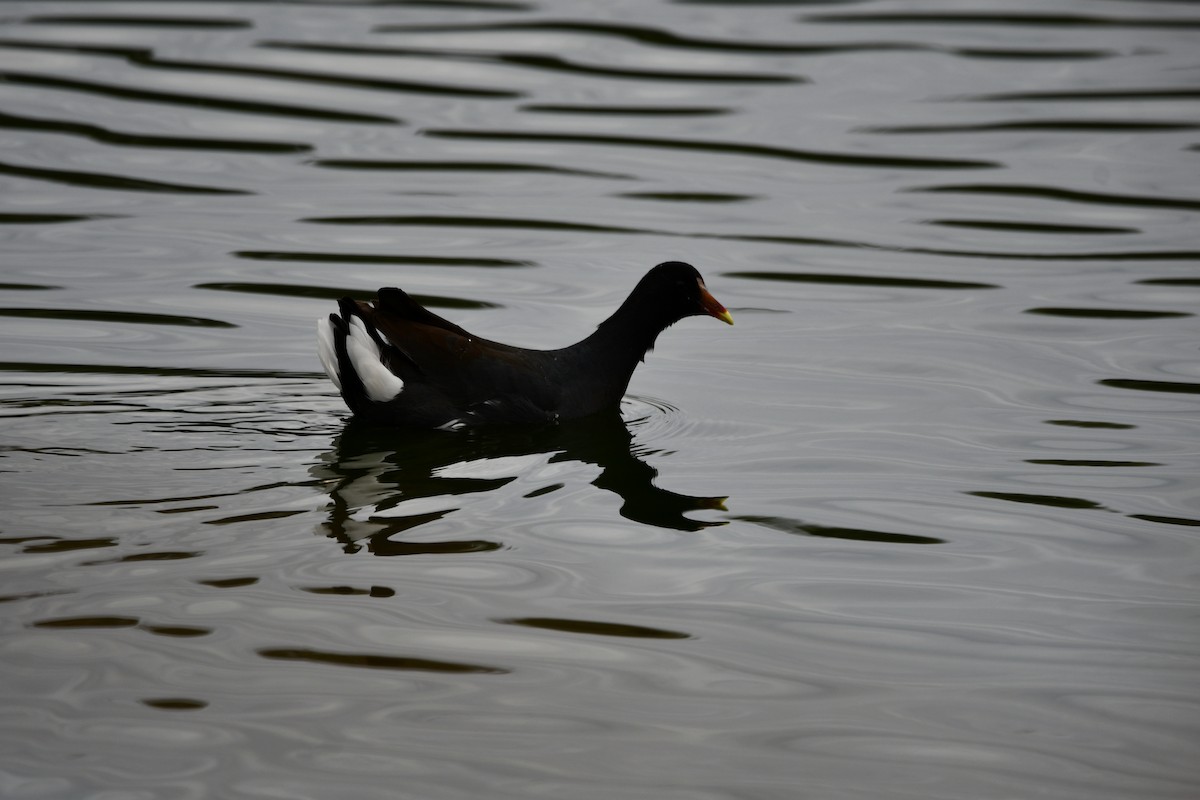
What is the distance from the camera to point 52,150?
1241 centimetres

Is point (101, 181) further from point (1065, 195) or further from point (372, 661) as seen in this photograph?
point (372, 661)

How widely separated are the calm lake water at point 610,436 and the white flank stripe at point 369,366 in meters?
0.22

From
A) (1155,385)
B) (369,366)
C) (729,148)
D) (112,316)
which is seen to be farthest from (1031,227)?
(112,316)

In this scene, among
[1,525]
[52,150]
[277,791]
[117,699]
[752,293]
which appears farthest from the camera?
[52,150]

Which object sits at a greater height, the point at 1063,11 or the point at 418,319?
the point at 1063,11

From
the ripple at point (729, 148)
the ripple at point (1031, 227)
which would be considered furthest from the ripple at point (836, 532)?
the ripple at point (729, 148)

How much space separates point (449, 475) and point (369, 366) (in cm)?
75

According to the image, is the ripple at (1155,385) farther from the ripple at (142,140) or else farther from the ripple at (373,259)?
the ripple at (142,140)

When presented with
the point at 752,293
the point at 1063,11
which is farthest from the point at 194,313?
the point at 1063,11

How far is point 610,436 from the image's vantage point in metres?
7.56

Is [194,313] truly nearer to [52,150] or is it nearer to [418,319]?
[418,319]

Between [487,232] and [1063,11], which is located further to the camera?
[1063,11]

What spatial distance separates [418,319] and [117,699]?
314 centimetres

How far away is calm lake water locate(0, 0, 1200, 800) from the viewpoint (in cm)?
458
